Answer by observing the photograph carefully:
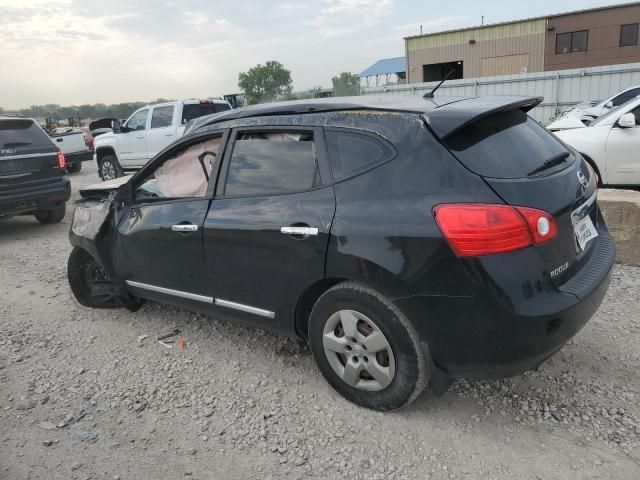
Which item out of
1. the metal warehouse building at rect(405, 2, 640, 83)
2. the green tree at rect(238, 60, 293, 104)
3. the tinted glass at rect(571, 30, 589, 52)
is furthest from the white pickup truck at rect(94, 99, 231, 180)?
the green tree at rect(238, 60, 293, 104)

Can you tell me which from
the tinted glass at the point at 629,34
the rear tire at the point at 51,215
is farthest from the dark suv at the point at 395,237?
the tinted glass at the point at 629,34

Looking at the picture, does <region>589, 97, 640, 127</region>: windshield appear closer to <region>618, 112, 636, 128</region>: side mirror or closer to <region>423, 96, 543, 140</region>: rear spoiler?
<region>618, 112, 636, 128</region>: side mirror

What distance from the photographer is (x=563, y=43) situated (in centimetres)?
3375

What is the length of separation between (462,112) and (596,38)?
123ft

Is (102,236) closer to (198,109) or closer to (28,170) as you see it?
(28,170)

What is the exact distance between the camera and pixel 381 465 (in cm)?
247

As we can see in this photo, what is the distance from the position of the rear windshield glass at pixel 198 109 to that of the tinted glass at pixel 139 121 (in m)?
1.22

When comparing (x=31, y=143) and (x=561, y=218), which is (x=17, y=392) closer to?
(x=561, y=218)

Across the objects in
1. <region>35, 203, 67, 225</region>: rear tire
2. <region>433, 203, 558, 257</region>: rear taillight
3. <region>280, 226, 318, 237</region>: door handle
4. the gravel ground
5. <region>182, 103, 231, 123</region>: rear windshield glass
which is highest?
<region>182, 103, 231, 123</region>: rear windshield glass

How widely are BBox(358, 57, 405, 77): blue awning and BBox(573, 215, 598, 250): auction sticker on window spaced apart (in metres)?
45.9

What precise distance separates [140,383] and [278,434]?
1.13 metres

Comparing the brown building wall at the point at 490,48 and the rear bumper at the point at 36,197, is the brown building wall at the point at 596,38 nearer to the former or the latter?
the brown building wall at the point at 490,48

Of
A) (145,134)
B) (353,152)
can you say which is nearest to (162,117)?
(145,134)

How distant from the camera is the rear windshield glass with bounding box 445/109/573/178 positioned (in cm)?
247
